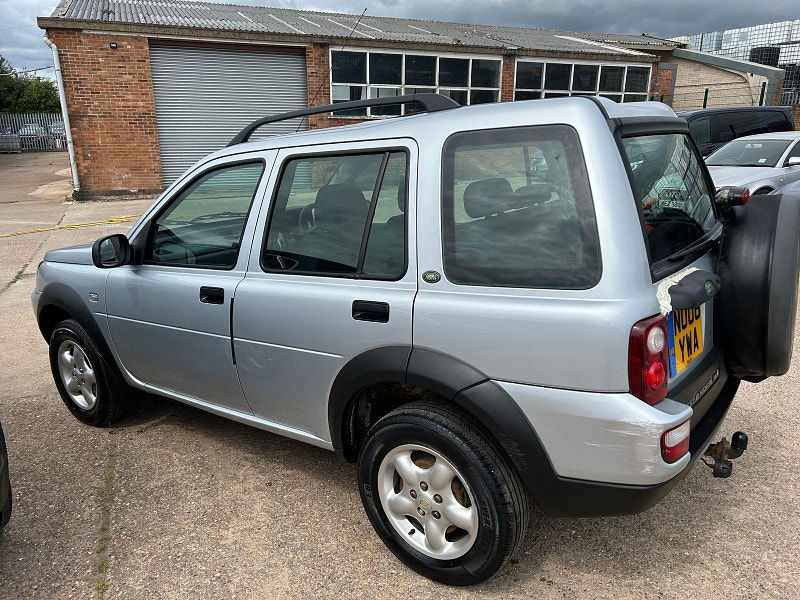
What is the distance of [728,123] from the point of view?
11844 mm

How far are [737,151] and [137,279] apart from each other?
933 cm

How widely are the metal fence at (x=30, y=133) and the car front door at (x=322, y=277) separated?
39.6 metres

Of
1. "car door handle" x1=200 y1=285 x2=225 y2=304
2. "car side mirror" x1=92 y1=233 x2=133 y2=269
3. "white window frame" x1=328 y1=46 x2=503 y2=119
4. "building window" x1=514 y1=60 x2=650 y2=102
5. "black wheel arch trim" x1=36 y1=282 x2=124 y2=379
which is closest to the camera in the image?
"car door handle" x1=200 y1=285 x2=225 y2=304

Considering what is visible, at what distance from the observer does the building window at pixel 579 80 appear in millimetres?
18969

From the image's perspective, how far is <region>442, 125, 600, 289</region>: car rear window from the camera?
1.96m

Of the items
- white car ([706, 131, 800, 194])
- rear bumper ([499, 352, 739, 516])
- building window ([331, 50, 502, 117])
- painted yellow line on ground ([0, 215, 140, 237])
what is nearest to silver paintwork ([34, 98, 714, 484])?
rear bumper ([499, 352, 739, 516])

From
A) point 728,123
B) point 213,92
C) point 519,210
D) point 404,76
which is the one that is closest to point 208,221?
point 519,210

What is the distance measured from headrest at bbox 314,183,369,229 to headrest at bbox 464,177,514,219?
49cm

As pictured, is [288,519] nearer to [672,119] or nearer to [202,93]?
[672,119]

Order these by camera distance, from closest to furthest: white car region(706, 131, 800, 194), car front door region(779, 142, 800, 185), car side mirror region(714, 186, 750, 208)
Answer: car side mirror region(714, 186, 750, 208) < white car region(706, 131, 800, 194) < car front door region(779, 142, 800, 185)

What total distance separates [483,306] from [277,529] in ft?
4.83

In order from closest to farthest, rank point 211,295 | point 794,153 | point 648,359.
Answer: point 648,359 < point 211,295 < point 794,153

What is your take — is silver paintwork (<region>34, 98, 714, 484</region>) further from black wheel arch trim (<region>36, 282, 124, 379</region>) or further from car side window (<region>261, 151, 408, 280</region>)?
black wheel arch trim (<region>36, 282, 124, 379</region>)

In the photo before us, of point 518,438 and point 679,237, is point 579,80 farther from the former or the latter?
point 518,438
